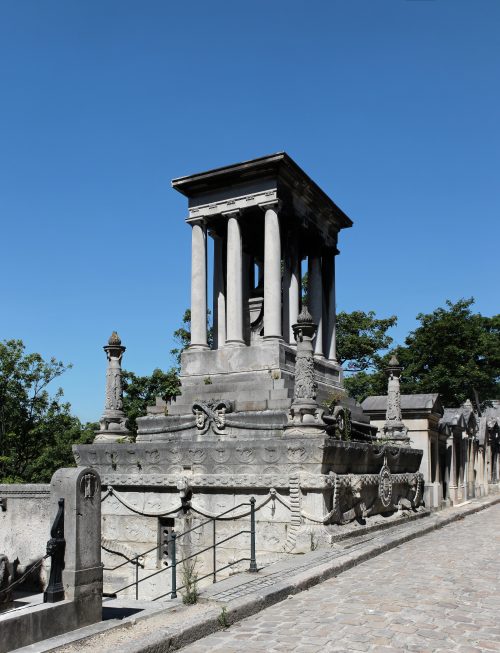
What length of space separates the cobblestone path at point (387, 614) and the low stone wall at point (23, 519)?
4.61 m

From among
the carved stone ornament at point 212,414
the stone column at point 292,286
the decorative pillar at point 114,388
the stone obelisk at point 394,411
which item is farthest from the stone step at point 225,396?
the stone obelisk at point 394,411

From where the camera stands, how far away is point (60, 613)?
254 inches

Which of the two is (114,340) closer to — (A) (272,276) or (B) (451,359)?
(A) (272,276)

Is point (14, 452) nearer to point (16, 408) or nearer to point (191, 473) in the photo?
point (16, 408)

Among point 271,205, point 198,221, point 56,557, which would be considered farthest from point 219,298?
point 56,557

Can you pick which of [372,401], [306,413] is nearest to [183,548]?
[306,413]

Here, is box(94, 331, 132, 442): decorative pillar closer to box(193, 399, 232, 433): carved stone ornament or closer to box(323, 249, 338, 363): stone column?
box(193, 399, 232, 433): carved stone ornament

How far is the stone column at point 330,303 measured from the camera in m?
21.0

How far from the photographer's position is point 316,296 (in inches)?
808

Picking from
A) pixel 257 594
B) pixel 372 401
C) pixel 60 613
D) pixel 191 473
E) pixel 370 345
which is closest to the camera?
pixel 60 613

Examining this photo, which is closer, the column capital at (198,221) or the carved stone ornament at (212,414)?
the carved stone ornament at (212,414)

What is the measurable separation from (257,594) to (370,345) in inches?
Result: 1366

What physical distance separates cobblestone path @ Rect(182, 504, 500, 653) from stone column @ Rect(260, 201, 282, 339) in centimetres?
741

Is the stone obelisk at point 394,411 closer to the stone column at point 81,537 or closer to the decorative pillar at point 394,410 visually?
the decorative pillar at point 394,410
